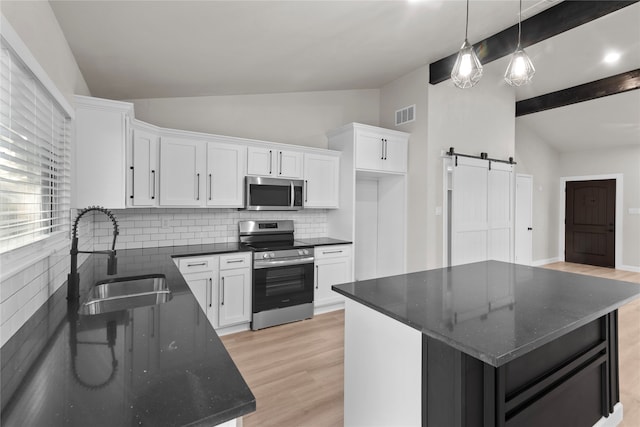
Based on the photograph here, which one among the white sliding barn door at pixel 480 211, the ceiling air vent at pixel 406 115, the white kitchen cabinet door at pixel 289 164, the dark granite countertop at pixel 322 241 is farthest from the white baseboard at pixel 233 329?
the ceiling air vent at pixel 406 115

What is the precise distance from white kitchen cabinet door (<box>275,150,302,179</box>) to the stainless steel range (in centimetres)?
69

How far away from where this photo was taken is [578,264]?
745 cm

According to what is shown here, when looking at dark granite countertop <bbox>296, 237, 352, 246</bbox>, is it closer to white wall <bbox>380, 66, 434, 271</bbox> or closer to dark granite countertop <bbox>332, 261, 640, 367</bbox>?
white wall <bbox>380, 66, 434, 271</bbox>

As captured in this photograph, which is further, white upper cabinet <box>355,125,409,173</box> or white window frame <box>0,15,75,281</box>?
white upper cabinet <box>355,125,409,173</box>

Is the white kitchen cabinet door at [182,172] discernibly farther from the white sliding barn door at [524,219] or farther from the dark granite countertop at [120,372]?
the white sliding barn door at [524,219]

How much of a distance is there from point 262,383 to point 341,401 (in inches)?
25.0

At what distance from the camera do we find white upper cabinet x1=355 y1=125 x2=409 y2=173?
408 centimetres

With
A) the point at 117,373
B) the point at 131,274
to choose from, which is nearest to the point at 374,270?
the point at 131,274

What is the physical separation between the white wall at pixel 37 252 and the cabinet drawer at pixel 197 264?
1.08m

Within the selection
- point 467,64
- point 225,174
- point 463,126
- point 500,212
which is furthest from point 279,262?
point 500,212

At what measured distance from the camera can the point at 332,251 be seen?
394 cm

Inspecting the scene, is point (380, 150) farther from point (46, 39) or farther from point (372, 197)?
point (46, 39)

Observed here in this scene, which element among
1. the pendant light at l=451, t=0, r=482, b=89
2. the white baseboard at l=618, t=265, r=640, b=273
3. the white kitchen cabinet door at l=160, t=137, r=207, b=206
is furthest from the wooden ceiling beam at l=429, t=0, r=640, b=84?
the white baseboard at l=618, t=265, r=640, b=273

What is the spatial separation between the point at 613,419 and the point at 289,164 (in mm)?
3532
